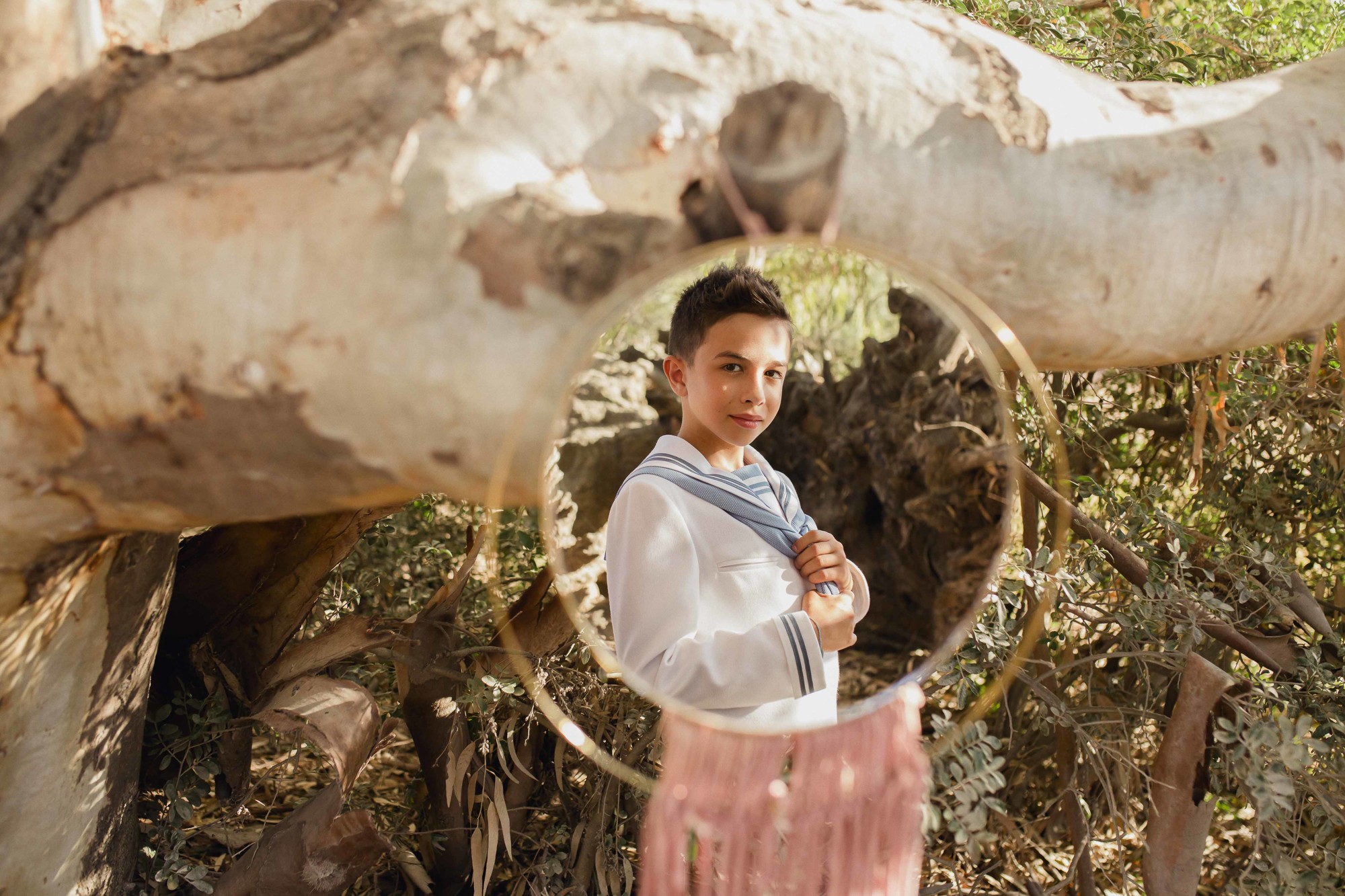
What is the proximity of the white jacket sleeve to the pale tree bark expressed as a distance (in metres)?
0.34

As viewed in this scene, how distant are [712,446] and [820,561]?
24 centimetres

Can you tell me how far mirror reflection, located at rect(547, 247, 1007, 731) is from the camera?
55.5 inches

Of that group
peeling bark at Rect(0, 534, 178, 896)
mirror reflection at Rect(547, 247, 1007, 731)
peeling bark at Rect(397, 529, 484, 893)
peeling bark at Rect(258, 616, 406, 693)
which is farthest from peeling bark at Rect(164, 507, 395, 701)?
mirror reflection at Rect(547, 247, 1007, 731)

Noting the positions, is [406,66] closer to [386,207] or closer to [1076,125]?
[386,207]

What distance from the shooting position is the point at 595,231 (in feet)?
3.62

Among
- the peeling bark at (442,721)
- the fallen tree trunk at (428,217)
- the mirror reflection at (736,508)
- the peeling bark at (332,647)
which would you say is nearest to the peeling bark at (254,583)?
the peeling bark at (332,647)

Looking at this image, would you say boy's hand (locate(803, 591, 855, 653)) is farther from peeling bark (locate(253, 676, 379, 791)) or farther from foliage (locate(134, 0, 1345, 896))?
peeling bark (locate(253, 676, 379, 791))

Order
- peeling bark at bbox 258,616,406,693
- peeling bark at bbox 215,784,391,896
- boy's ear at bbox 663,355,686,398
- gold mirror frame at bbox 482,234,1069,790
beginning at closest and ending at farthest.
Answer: gold mirror frame at bbox 482,234,1069,790 < boy's ear at bbox 663,355,686,398 < peeling bark at bbox 215,784,391,896 < peeling bark at bbox 258,616,406,693

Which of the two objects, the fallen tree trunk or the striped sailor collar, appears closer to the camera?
the fallen tree trunk

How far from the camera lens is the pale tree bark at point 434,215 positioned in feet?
3.59

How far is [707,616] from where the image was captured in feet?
4.71

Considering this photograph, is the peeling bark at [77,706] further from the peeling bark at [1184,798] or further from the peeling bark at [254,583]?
the peeling bark at [1184,798]

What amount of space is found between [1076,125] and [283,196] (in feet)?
3.31

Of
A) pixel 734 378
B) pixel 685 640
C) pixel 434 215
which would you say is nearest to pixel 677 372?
pixel 734 378
